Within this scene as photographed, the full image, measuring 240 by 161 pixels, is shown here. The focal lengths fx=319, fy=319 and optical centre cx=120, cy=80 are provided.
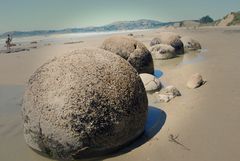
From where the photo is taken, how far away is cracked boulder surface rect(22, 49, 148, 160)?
455 centimetres

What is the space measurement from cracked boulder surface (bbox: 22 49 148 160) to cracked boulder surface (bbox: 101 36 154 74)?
17.5 ft

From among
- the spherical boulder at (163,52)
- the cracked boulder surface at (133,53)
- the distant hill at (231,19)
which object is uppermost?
the cracked boulder surface at (133,53)

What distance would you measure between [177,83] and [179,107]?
2.64 m

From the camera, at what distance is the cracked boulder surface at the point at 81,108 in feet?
14.9

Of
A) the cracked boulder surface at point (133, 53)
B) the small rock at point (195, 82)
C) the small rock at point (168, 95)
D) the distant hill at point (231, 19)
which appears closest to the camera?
the small rock at point (168, 95)

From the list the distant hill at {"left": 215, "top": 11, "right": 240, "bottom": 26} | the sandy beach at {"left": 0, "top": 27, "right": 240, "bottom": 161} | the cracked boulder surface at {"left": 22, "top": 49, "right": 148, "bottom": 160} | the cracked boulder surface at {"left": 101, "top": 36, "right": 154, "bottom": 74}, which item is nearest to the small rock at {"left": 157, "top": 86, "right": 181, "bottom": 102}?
the sandy beach at {"left": 0, "top": 27, "right": 240, "bottom": 161}

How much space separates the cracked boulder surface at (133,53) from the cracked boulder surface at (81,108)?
5348mm

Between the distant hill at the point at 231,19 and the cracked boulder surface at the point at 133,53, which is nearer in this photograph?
the cracked boulder surface at the point at 133,53

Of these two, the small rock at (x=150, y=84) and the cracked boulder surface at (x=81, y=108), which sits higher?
the cracked boulder surface at (x=81, y=108)

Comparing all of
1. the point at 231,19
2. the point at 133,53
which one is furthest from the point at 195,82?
the point at 231,19

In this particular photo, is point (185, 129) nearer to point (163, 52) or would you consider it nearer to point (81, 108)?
point (81, 108)

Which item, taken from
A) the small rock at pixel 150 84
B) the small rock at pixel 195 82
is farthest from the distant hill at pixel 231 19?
the small rock at pixel 150 84

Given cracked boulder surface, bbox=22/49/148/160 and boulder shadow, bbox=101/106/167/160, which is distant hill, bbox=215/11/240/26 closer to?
boulder shadow, bbox=101/106/167/160

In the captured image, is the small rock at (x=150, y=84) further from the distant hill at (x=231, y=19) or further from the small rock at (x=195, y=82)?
the distant hill at (x=231, y=19)
